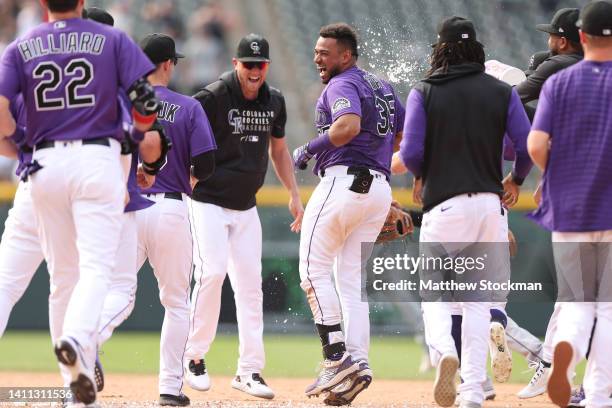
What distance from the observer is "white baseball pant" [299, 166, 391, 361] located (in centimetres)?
716

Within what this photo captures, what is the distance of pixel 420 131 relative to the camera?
6.28m

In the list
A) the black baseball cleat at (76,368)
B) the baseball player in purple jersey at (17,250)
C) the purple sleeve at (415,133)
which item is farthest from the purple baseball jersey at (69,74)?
the purple sleeve at (415,133)

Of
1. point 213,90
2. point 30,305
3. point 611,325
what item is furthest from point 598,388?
point 30,305

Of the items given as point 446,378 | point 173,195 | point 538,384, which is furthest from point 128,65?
point 538,384

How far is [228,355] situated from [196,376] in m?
4.51

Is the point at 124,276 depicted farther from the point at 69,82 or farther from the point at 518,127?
the point at 518,127

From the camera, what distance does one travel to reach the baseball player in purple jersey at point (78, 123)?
5.34 meters

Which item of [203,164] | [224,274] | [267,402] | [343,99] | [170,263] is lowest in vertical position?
[267,402]

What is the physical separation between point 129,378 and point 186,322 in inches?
111

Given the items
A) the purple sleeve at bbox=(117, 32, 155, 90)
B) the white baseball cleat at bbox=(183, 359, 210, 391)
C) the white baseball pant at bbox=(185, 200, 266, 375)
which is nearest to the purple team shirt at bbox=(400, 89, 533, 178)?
the purple sleeve at bbox=(117, 32, 155, 90)

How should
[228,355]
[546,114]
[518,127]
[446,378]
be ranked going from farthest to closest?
[228,355] → [518,127] → [446,378] → [546,114]

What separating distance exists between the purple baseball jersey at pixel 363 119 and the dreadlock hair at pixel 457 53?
779 millimetres

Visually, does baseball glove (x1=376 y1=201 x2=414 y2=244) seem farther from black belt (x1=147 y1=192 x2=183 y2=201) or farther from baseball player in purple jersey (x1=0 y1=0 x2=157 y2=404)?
baseball player in purple jersey (x1=0 y1=0 x2=157 y2=404)

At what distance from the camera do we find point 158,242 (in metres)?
6.84
